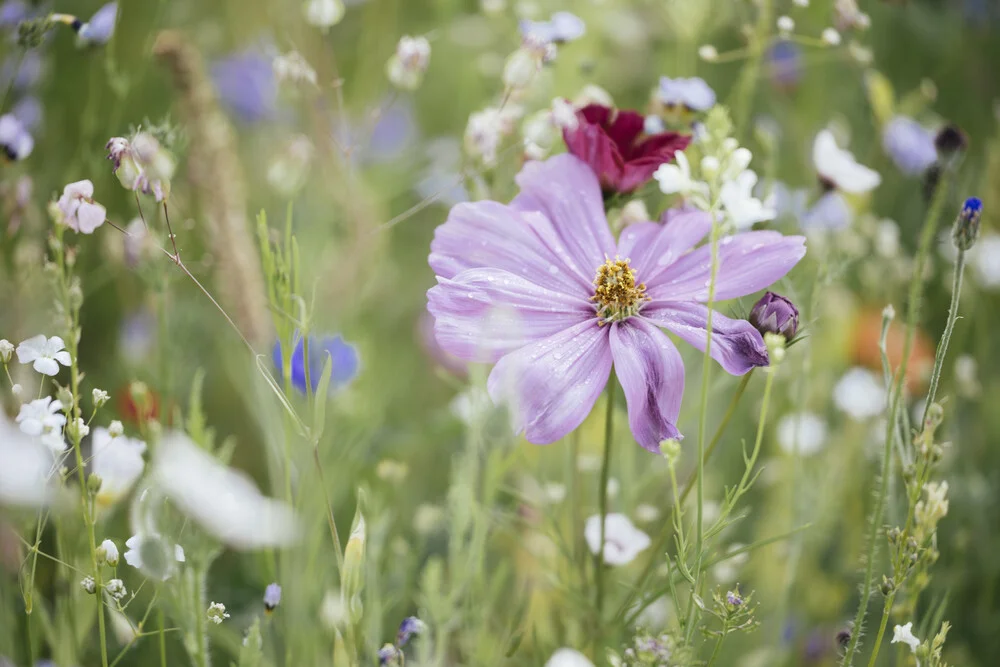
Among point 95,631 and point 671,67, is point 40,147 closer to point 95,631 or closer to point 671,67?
point 95,631

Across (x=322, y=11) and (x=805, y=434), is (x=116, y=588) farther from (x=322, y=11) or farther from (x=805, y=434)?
(x=805, y=434)

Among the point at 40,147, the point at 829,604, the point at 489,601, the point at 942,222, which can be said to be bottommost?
the point at 829,604

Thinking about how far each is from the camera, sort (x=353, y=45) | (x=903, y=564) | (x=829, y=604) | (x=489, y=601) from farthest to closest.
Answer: (x=353, y=45) < (x=829, y=604) < (x=489, y=601) < (x=903, y=564)

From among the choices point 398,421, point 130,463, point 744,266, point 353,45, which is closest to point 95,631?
point 130,463

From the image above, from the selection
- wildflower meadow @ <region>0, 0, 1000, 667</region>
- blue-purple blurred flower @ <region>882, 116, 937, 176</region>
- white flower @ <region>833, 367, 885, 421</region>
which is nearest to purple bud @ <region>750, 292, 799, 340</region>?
wildflower meadow @ <region>0, 0, 1000, 667</region>

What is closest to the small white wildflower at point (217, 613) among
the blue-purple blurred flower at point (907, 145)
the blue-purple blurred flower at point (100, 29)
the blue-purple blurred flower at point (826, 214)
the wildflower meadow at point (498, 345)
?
the wildflower meadow at point (498, 345)

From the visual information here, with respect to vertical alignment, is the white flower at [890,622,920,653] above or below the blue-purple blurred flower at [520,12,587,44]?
below

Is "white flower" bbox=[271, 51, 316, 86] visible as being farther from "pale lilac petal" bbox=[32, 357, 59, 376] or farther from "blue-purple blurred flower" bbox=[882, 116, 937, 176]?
"blue-purple blurred flower" bbox=[882, 116, 937, 176]
